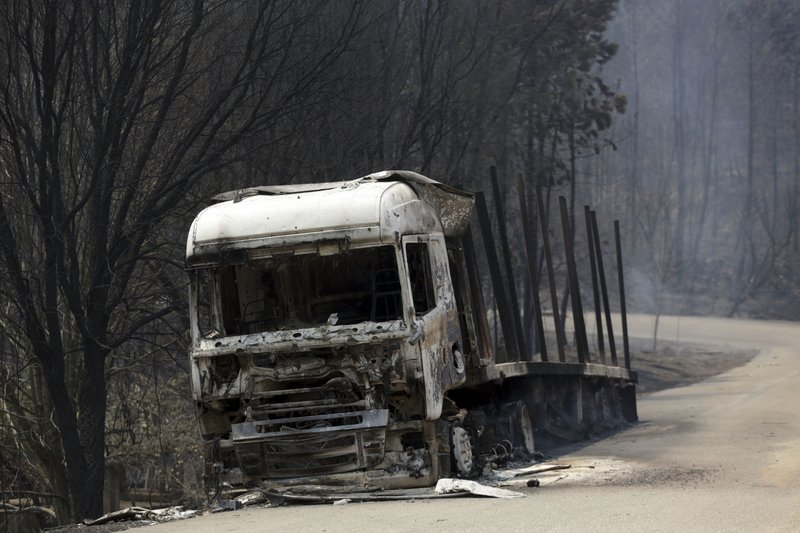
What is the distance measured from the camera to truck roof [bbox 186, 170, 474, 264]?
12.1m

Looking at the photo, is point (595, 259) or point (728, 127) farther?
point (728, 127)

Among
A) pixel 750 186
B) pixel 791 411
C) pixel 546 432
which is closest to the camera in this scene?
pixel 546 432

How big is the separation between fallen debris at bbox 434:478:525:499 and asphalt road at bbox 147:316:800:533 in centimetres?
14

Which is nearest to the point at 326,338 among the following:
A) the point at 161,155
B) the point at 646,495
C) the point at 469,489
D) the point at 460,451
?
the point at 469,489

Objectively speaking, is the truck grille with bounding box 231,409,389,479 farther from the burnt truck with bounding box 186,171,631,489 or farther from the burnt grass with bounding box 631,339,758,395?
the burnt grass with bounding box 631,339,758,395

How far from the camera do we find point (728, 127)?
3580 inches

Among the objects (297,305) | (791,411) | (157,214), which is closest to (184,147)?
(157,214)

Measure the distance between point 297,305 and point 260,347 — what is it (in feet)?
5.30

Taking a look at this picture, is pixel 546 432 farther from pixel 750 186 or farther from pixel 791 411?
pixel 750 186

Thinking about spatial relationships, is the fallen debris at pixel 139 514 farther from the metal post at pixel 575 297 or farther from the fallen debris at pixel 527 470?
the metal post at pixel 575 297

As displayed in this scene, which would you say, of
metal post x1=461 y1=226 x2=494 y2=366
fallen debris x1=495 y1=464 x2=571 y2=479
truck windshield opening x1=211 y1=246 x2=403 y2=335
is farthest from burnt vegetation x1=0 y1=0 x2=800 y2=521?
fallen debris x1=495 y1=464 x2=571 y2=479

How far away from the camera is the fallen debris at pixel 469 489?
11570mm

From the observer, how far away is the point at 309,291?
13.4 m

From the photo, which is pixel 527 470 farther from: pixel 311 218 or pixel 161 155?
pixel 161 155
